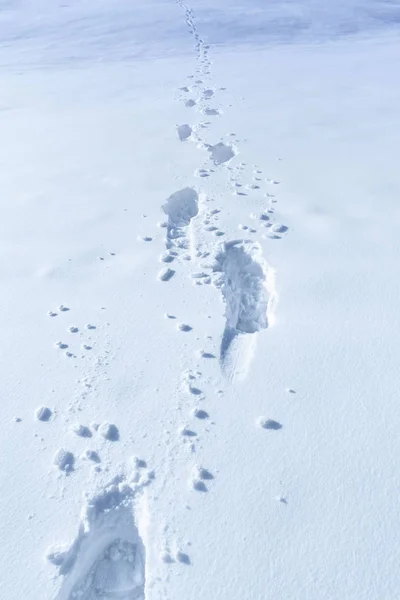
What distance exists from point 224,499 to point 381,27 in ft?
35.8

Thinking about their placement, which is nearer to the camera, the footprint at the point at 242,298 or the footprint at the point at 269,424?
the footprint at the point at 269,424

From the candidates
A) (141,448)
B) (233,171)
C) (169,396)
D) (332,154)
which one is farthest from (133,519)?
(332,154)

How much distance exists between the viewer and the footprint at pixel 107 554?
78.1 inches

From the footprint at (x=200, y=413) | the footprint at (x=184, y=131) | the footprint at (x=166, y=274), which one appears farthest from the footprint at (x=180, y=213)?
the footprint at (x=200, y=413)

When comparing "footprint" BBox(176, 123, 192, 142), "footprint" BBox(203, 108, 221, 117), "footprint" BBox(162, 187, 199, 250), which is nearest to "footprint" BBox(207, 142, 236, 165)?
"footprint" BBox(176, 123, 192, 142)

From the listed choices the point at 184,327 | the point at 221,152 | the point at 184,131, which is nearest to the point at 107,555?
the point at 184,327

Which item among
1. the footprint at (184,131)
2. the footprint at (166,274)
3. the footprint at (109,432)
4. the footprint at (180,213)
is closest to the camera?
the footprint at (109,432)

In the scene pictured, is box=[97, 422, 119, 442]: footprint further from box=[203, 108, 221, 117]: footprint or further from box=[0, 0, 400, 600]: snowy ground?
box=[203, 108, 221, 117]: footprint

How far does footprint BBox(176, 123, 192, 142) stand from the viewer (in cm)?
569

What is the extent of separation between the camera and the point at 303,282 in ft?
10.9

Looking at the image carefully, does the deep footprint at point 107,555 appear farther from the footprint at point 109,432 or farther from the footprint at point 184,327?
the footprint at point 184,327

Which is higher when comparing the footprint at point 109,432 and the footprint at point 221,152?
the footprint at point 109,432

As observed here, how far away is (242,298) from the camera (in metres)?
3.30

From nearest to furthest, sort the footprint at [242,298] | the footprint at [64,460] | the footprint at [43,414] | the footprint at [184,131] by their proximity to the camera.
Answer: the footprint at [64,460] → the footprint at [43,414] → the footprint at [242,298] → the footprint at [184,131]
